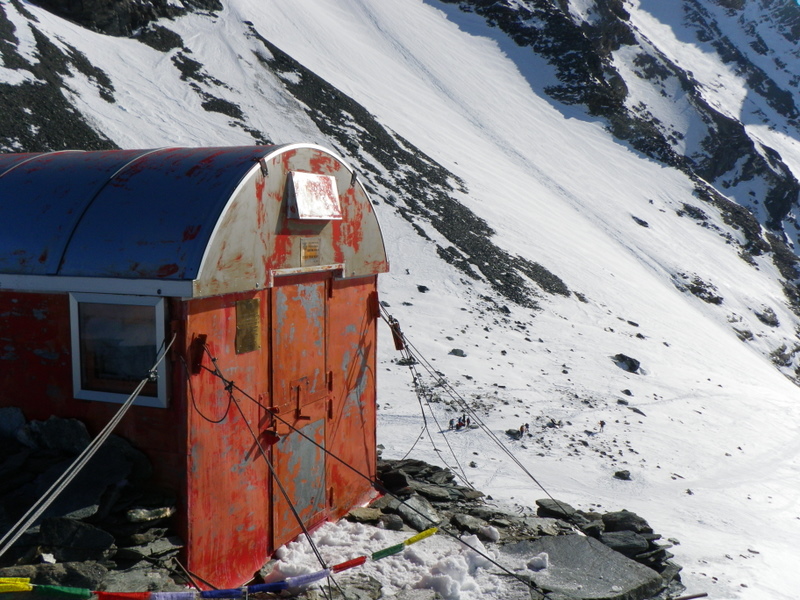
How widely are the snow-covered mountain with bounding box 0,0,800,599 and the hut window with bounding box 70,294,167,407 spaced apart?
21.3 ft

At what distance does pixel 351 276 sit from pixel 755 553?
7.48 metres

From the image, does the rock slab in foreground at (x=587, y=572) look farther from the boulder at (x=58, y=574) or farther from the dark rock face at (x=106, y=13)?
the dark rock face at (x=106, y=13)

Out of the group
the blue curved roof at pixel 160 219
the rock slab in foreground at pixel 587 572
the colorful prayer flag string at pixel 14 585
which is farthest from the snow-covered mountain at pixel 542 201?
the colorful prayer flag string at pixel 14 585

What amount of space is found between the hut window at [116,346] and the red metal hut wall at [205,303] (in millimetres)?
56

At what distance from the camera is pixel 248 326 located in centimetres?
661

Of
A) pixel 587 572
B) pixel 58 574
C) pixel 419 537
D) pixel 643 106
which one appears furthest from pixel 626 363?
pixel 643 106

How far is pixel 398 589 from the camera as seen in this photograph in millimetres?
6809

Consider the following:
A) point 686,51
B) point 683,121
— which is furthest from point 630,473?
point 686,51

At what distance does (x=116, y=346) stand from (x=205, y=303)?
2.72ft

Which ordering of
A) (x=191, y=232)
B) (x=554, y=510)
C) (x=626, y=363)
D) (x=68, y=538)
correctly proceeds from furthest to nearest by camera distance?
(x=626, y=363)
(x=554, y=510)
(x=191, y=232)
(x=68, y=538)

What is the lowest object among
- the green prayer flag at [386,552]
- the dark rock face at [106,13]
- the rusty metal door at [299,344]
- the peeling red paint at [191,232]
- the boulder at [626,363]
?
the boulder at [626,363]

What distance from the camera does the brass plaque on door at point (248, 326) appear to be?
21.2ft

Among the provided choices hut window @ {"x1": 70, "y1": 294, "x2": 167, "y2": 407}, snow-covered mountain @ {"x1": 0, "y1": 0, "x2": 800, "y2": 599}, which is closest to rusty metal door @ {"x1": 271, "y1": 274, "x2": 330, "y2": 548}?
hut window @ {"x1": 70, "y1": 294, "x2": 167, "y2": 407}

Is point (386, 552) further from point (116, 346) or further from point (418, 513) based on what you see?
point (116, 346)
